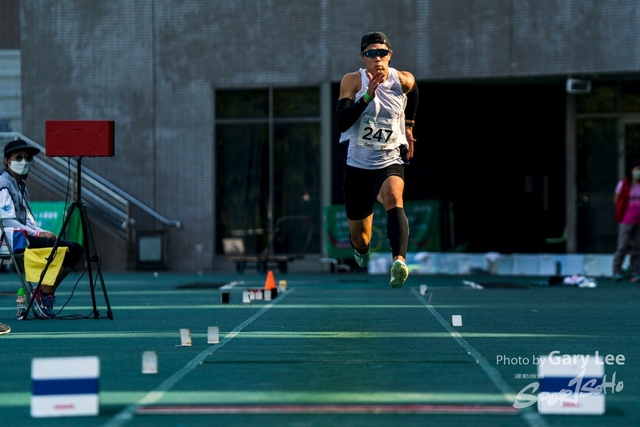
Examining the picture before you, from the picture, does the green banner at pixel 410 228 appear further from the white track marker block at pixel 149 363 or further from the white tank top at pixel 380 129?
the white track marker block at pixel 149 363

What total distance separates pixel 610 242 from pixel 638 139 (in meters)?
2.33

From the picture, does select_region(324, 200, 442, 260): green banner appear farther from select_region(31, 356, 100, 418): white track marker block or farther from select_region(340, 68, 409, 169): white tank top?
select_region(31, 356, 100, 418): white track marker block

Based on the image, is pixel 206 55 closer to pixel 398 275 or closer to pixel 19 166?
pixel 19 166

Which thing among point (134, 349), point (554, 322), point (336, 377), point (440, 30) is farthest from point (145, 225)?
point (336, 377)

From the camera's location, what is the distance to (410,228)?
24891mm

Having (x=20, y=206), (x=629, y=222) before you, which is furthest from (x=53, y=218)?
(x=20, y=206)

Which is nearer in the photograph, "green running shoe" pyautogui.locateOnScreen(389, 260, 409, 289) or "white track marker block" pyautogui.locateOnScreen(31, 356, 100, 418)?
"white track marker block" pyautogui.locateOnScreen(31, 356, 100, 418)

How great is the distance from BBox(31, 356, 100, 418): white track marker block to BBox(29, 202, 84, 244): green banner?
19.3 meters

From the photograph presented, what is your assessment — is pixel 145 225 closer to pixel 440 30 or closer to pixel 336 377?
pixel 440 30

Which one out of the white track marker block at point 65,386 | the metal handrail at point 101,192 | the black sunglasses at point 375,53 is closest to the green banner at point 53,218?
the metal handrail at point 101,192

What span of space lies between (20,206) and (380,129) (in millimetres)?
3816

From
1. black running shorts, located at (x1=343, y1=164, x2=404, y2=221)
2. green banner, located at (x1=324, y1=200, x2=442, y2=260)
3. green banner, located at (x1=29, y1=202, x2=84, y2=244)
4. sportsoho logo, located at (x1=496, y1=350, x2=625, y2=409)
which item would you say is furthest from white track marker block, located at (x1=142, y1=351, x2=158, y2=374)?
green banner, located at (x1=29, y1=202, x2=84, y2=244)

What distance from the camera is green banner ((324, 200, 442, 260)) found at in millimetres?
24797

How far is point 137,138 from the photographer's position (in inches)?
1048
